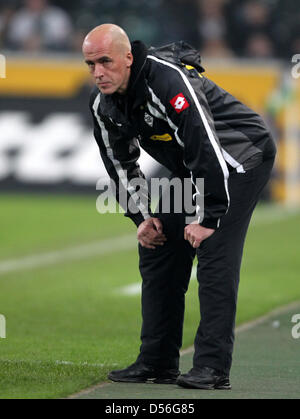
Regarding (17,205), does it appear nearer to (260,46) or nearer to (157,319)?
(260,46)

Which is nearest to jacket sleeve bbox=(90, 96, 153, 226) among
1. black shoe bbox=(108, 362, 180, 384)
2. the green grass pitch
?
black shoe bbox=(108, 362, 180, 384)

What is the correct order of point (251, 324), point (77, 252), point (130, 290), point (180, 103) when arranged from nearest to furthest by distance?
point (180, 103), point (251, 324), point (130, 290), point (77, 252)

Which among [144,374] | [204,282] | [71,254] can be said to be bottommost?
[71,254]

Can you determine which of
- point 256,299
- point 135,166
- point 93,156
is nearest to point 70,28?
point 93,156

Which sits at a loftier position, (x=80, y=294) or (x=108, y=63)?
(x=108, y=63)

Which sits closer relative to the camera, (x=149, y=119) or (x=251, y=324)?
(x=149, y=119)

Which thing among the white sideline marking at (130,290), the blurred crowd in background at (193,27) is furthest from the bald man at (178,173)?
the blurred crowd in background at (193,27)

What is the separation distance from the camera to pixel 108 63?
5906 millimetres

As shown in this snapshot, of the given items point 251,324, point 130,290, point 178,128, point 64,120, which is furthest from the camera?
point 64,120

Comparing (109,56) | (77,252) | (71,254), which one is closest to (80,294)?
(71,254)

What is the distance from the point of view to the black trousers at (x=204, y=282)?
606 centimetres

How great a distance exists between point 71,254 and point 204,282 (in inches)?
273

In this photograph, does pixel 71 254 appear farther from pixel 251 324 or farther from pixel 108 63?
pixel 108 63

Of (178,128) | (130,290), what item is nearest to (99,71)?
(178,128)
